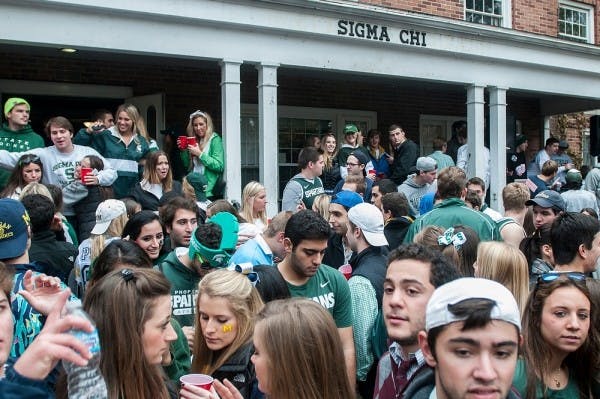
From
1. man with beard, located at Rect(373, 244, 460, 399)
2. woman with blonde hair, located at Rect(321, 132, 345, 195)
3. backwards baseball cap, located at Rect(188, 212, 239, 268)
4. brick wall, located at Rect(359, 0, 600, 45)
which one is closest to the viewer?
man with beard, located at Rect(373, 244, 460, 399)

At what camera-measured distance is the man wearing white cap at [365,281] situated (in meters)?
4.48

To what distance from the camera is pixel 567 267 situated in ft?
15.3

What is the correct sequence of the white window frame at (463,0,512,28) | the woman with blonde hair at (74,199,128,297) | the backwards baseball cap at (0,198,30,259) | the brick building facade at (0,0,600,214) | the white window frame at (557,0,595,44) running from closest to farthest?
the backwards baseball cap at (0,198,30,259) < the woman with blonde hair at (74,199,128,297) < the brick building facade at (0,0,600,214) < the white window frame at (463,0,512,28) < the white window frame at (557,0,595,44)

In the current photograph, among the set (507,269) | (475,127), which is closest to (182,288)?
(507,269)

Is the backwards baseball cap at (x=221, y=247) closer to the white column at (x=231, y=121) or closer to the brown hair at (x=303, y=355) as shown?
the brown hair at (x=303, y=355)

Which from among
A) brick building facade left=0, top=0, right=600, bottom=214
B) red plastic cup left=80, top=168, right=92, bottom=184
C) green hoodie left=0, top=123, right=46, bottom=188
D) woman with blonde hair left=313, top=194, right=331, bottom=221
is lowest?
woman with blonde hair left=313, top=194, right=331, bottom=221

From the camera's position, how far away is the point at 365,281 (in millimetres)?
4672

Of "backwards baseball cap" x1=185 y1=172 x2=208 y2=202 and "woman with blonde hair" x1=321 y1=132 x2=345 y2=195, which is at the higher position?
"woman with blonde hair" x1=321 y1=132 x2=345 y2=195

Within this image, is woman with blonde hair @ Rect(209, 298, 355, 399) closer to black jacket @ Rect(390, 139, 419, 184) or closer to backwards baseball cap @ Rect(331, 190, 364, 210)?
backwards baseball cap @ Rect(331, 190, 364, 210)

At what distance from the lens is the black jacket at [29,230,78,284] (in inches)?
192

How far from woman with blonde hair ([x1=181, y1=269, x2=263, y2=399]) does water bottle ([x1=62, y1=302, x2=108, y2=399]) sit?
1.43 metres

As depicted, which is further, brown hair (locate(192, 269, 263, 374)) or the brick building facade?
the brick building facade

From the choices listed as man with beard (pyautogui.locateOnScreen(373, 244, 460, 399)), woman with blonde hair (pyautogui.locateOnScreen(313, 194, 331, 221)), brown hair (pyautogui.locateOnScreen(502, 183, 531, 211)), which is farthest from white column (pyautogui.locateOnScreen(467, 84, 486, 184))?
man with beard (pyautogui.locateOnScreen(373, 244, 460, 399))

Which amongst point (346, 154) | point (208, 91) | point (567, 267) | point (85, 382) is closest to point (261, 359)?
point (85, 382)
